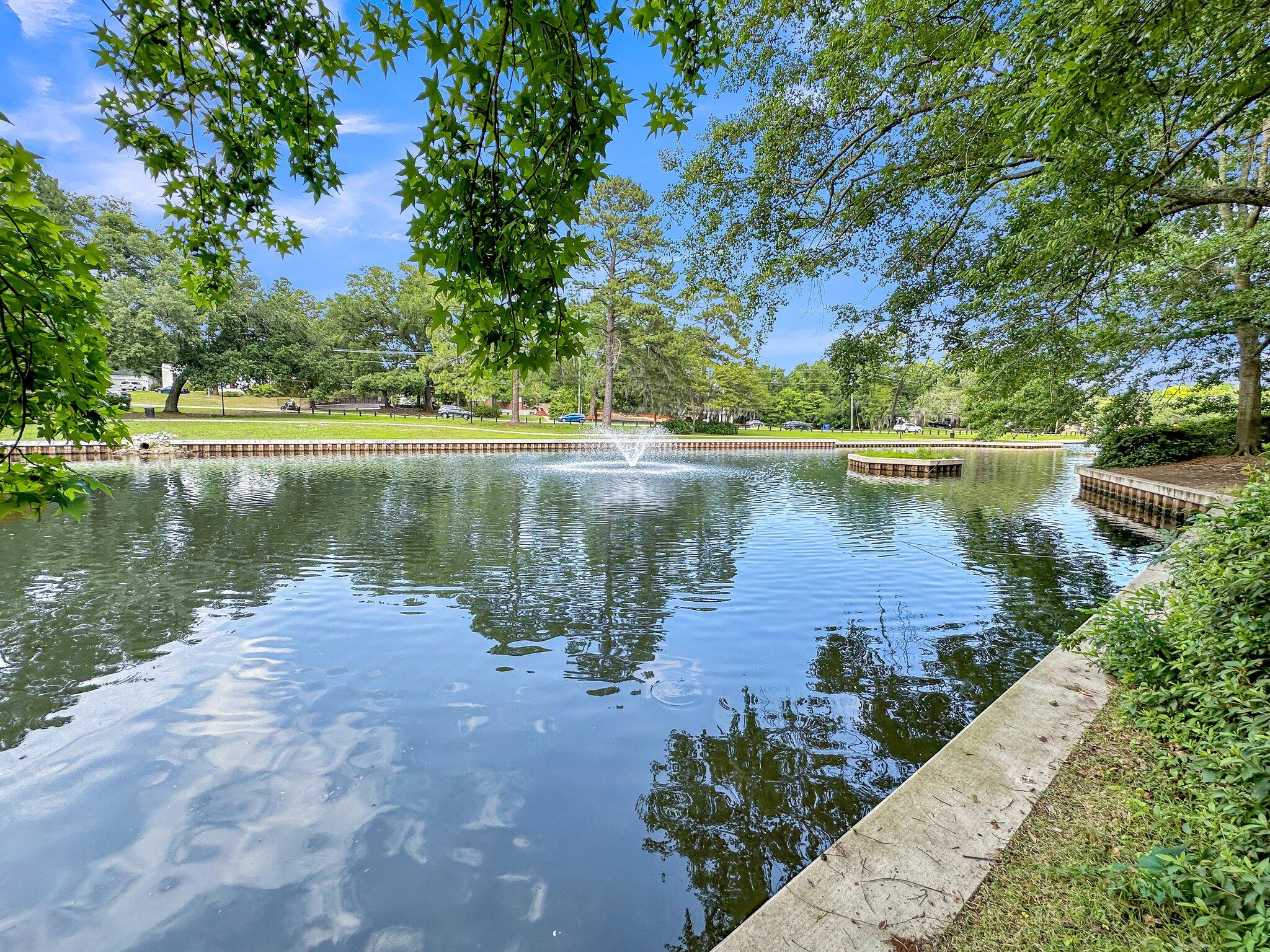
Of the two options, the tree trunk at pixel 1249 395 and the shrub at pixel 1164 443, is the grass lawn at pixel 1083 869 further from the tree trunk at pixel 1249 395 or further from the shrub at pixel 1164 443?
the shrub at pixel 1164 443

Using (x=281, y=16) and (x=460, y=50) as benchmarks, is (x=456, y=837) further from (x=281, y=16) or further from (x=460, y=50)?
(x=281, y=16)

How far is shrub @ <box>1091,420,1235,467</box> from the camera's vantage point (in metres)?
20.3

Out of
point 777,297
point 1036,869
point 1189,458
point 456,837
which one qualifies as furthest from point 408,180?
point 1189,458

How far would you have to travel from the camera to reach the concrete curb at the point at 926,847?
2301 mm

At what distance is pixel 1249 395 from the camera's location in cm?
1819

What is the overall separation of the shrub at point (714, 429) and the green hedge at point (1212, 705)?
4812 centimetres

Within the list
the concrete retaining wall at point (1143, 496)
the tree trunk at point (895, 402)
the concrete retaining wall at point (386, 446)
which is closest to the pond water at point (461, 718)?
the concrete retaining wall at point (1143, 496)

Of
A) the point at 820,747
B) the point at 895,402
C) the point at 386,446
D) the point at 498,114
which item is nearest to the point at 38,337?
the point at 498,114

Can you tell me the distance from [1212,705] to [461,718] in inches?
217

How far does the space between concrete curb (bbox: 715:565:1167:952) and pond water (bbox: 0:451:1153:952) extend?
80 cm

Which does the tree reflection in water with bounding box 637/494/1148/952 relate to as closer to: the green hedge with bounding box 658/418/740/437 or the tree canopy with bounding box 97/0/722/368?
the tree canopy with bounding box 97/0/722/368

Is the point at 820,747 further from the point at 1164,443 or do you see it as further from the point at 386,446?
the point at 386,446

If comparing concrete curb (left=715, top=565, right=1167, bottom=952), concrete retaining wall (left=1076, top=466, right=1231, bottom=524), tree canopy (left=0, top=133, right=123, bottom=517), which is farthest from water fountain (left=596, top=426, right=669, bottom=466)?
tree canopy (left=0, top=133, right=123, bottom=517)

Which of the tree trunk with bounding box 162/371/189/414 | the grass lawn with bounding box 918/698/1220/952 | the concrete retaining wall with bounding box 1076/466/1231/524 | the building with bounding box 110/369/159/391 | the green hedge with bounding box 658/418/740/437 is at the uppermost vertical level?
the building with bounding box 110/369/159/391
